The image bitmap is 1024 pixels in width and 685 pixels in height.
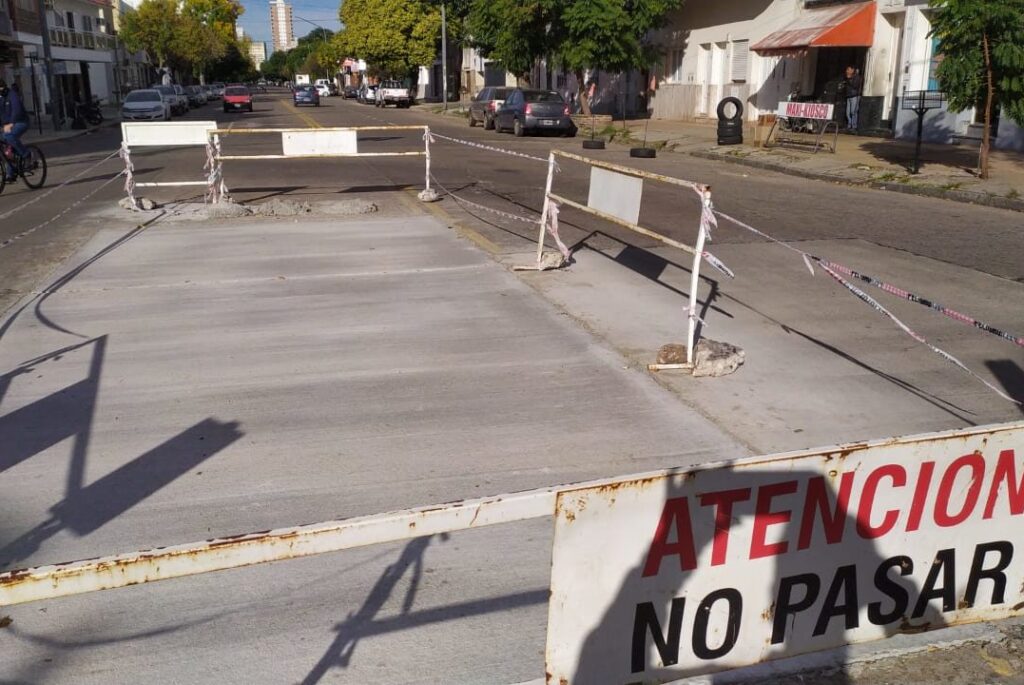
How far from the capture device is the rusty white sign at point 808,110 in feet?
75.4

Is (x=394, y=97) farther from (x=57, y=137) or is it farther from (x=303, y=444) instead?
(x=303, y=444)

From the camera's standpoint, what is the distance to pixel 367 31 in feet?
236

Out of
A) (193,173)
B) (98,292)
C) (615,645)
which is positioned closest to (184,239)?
(98,292)

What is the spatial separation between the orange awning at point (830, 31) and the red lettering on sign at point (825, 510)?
27.0 meters

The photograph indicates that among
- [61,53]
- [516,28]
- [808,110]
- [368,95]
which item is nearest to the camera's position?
[808,110]

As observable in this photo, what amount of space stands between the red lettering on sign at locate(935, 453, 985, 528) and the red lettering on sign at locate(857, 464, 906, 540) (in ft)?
0.60

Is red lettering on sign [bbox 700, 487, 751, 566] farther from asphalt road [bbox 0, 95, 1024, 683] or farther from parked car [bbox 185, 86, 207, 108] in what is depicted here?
parked car [bbox 185, 86, 207, 108]

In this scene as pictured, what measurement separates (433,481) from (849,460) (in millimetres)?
2483

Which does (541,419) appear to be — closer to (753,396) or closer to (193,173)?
(753,396)

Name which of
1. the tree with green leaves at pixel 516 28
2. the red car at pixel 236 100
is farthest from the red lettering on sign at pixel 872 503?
the red car at pixel 236 100

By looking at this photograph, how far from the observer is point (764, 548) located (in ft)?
10.3

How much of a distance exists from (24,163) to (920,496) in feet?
60.5

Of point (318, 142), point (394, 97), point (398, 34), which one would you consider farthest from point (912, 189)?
point (398, 34)

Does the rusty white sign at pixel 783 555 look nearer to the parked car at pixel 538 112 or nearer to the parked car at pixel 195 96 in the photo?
the parked car at pixel 538 112
